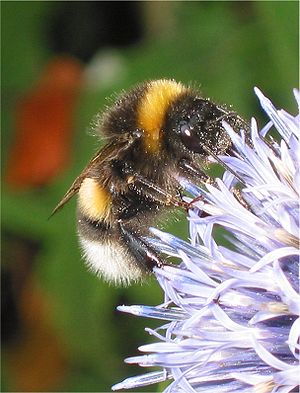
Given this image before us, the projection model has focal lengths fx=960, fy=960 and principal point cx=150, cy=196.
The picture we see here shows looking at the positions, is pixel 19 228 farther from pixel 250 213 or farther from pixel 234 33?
pixel 250 213

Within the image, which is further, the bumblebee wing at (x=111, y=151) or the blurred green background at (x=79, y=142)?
the blurred green background at (x=79, y=142)

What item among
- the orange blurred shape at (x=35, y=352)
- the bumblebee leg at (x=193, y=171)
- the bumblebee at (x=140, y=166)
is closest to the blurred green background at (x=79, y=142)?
the orange blurred shape at (x=35, y=352)

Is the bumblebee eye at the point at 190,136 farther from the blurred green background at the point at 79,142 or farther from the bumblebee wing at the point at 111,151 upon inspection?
the blurred green background at the point at 79,142

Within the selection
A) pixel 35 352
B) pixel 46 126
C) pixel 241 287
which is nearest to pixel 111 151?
pixel 241 287

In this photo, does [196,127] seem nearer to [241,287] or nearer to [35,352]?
[241,287]

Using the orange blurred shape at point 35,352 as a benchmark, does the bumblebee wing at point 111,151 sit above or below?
below

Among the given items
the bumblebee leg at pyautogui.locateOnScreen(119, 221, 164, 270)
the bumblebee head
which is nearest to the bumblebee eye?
the bumblebee head

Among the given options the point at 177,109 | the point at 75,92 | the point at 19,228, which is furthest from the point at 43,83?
the point at 177,109
